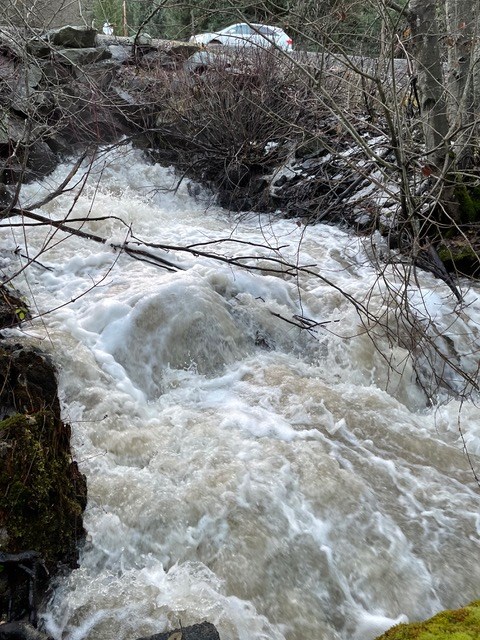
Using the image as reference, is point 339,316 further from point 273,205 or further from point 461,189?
point 273,205

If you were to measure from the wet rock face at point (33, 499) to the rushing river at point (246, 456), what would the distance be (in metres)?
0.17

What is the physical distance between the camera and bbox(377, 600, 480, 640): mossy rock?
1.70 m

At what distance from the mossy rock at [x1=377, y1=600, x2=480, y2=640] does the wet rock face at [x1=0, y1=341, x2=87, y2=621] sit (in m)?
1.46

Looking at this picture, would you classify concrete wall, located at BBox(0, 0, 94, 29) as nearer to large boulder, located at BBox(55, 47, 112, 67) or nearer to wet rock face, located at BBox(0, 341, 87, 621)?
wet rock face, located at BBox(0, 341, 87, 621)

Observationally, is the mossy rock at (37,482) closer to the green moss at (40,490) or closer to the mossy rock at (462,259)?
the green moss at (40,490)

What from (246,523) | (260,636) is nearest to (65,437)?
(246,523)

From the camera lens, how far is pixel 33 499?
2395mm

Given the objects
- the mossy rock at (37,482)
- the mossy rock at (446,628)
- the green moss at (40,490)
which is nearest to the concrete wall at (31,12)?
the mossy rock at (37,482)

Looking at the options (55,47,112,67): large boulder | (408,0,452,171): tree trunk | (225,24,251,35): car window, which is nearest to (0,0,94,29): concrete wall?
(225,24,251,35): car window

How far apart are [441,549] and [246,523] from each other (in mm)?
1106

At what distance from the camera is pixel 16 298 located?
15.3ft

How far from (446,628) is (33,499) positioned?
171 centimetres

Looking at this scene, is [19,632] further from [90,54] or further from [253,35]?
[90,54]

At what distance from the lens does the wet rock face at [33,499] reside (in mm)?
2262
